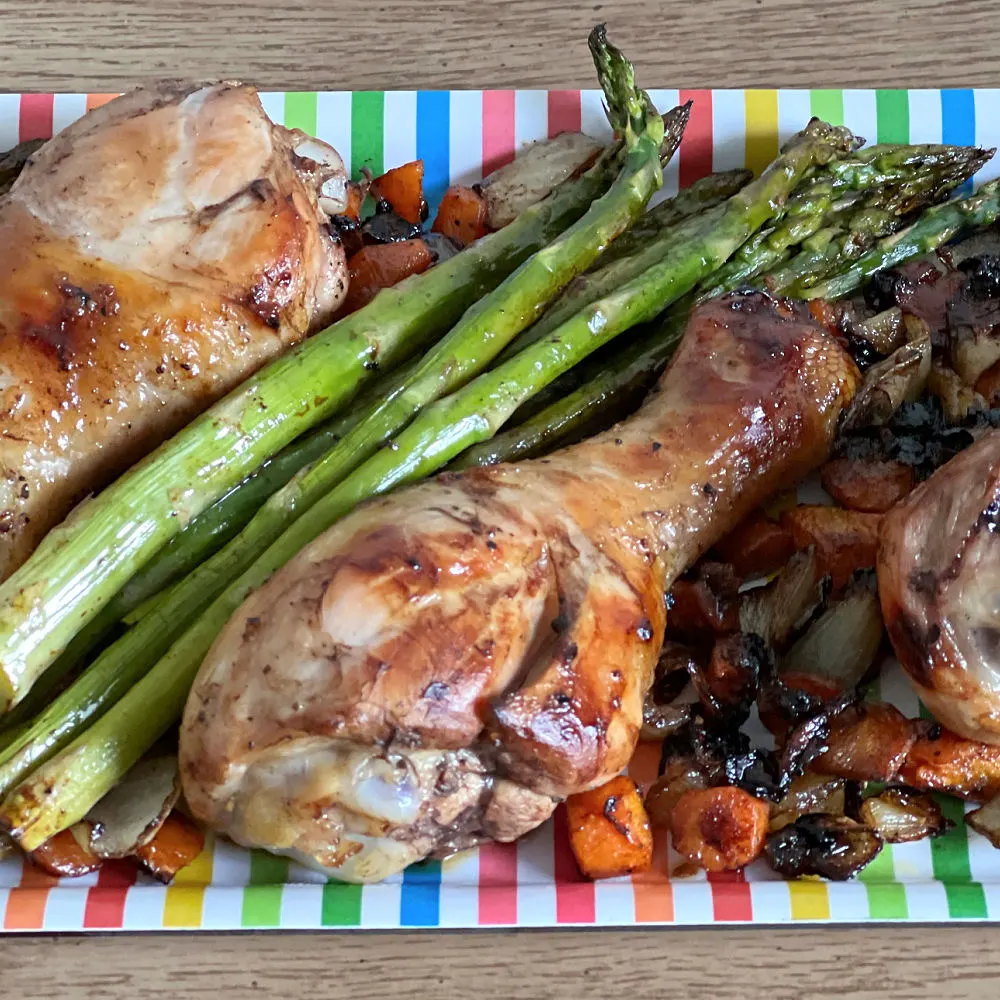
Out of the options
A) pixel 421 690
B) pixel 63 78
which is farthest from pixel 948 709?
pixel 63 78

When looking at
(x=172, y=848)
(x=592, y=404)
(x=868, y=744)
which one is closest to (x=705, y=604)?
(x=868, y=744)

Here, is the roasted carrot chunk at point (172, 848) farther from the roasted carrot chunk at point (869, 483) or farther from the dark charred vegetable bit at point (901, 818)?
the roasted carrot chunk at point (869, 483)

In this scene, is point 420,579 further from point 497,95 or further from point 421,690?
point 497,95

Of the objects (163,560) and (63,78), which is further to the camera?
(63,78)

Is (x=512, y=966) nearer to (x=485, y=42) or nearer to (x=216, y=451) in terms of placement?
(x=216, y=451)

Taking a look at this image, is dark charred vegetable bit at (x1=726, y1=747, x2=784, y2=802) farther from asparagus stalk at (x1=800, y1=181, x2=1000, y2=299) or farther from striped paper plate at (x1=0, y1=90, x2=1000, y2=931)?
asparagus stalk at (x1=800, y1=181, x2=1000, y2=299)

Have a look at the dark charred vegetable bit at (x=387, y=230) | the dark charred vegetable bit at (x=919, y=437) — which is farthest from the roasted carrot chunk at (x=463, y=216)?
the dark charred vegetable bit at (x=919, y=437)
